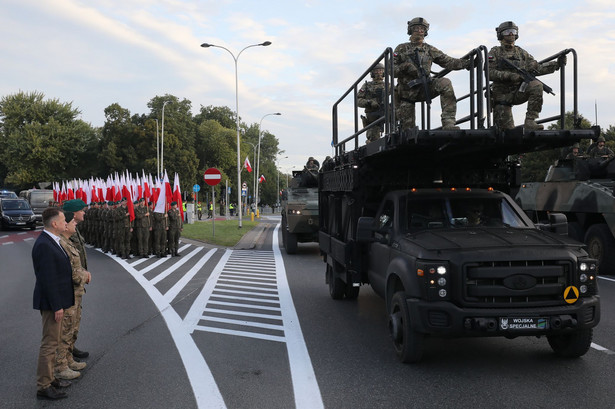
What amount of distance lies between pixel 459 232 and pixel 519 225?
0.90 m

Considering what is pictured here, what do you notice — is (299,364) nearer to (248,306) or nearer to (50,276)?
(50,276)

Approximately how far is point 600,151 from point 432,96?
7.68m

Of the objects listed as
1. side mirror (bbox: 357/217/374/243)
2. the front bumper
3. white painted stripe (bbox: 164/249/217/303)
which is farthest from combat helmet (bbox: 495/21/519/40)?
white painted stripe (bbox: 164/249/217/303)

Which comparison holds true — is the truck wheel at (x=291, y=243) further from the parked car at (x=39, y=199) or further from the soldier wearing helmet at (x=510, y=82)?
the parked car at (x=39, y=199)

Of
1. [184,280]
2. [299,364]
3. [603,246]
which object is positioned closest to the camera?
[299,364]

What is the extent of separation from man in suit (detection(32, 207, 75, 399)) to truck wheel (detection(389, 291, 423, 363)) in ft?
9.87

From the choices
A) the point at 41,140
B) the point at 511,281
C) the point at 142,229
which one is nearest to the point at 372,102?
the point at 511,281

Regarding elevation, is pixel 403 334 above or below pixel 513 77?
below

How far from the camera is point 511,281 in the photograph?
5160mm

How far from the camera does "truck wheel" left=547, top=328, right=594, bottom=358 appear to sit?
5.64 meters

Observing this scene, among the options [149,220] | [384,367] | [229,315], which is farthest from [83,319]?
[149,220]

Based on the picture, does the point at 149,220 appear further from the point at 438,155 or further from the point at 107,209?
the point at 438,155

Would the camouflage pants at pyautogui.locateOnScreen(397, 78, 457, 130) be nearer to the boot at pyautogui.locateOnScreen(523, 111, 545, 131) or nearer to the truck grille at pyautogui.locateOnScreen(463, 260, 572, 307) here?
the boot at pyautogui.locateOnScreen(523, 111, 545, 131)

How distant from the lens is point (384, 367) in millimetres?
5664
